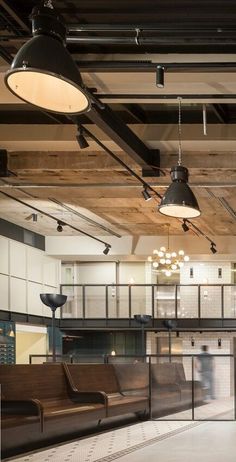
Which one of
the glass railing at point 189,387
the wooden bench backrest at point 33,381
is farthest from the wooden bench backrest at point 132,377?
the wooden bench backrest at point 33,381

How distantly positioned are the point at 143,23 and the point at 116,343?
59.8 feet

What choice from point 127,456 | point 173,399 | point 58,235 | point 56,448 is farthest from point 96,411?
point 58,235

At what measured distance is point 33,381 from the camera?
26.5 ft

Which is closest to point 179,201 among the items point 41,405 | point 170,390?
point 41,405

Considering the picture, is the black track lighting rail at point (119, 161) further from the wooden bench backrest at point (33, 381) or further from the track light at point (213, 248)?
the track light at point (213, 248)

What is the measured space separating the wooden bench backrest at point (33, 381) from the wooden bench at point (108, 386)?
0.21 meters

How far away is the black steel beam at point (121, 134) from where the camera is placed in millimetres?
7047

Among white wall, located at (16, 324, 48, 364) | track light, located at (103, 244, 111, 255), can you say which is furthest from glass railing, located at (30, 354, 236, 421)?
white wall, located at (16, 324, 48, 364)

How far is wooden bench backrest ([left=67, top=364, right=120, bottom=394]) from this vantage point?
9.48 m

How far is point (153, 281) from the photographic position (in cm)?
2295

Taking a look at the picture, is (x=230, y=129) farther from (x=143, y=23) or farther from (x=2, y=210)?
(x=2, y=210)

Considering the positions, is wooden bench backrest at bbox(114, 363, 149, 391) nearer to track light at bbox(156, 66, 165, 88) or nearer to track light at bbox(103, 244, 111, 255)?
track light at bbox(156, 66, 165, 88)

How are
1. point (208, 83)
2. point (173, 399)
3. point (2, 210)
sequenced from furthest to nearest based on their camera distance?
1. point (2, 210)
2. point (173, 399)
3. point (208, 83)

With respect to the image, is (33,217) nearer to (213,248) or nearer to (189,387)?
(213,248)
